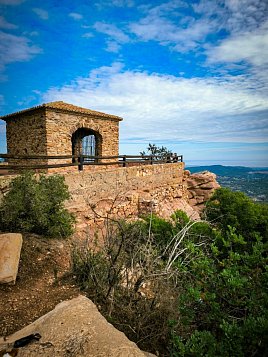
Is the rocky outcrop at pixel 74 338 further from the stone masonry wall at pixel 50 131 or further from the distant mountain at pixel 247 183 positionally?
the distant mountain at pixel 247 183

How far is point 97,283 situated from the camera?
335cm

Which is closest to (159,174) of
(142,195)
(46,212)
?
(142,195)

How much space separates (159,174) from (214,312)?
933 cm

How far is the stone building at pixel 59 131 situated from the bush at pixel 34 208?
19.8 feet

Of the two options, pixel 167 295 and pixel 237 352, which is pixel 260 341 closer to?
pixel 237 352

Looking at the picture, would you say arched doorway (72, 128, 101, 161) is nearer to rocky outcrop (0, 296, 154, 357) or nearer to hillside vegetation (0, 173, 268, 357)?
hillside vegetation (0, 173, 268, 357)

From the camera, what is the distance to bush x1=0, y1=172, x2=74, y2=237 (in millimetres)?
4605

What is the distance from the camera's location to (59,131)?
36.3 ft

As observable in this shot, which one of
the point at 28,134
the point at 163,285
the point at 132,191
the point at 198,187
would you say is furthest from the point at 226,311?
the point at 198,187

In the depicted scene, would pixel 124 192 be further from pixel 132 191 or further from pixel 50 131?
pixel 50 131

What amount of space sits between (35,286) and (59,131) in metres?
8.96

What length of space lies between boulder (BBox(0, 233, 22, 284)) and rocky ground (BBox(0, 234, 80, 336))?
15 centimetres

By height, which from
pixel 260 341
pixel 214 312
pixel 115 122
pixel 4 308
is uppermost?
pixel 115 122

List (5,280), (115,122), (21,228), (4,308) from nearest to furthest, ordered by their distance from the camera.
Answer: (4,308)
(5,280)
(21,228)
(115,122)
